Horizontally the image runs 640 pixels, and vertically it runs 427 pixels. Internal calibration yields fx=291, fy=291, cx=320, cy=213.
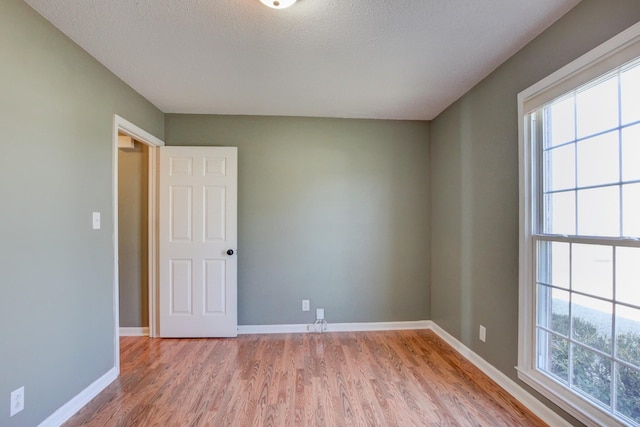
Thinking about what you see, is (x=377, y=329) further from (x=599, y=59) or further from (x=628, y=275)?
(x=599, y=59)

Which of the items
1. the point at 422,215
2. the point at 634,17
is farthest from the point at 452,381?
the point at 634,17

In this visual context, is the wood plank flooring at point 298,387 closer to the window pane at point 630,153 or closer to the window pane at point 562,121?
the window pane at point 630,153

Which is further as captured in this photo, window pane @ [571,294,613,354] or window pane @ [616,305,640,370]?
window pane @ [571,294,613,354]

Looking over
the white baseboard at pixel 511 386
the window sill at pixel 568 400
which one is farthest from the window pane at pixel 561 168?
the white baseboard at pixel 511 386

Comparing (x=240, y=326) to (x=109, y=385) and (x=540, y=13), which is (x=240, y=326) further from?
(x=540, y=13)

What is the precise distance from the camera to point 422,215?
3.39 m

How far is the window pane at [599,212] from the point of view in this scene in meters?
1.45

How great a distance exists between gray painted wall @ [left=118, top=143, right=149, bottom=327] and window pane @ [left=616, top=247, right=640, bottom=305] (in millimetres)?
3726

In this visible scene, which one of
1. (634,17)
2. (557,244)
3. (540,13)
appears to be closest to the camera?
(634,17)

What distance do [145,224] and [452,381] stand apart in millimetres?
3253

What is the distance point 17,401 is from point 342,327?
256 centimetres

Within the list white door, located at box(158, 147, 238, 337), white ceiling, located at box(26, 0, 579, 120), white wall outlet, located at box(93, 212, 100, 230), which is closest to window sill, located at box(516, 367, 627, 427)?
white ceiling, located at box(26, 0, 579, 120)

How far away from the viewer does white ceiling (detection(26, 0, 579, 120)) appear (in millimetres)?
1604

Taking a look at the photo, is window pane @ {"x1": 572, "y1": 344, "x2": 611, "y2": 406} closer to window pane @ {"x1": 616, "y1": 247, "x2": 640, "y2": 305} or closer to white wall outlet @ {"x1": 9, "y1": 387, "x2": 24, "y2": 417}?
window pane @ {"x1": 616, "y1": 247, "x2": 640, "y2": 305}
